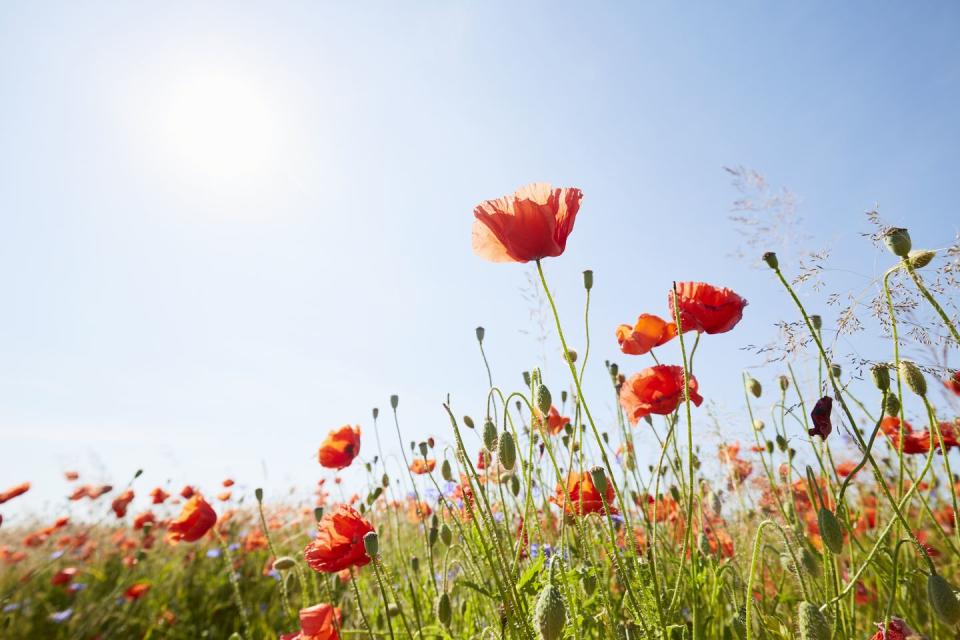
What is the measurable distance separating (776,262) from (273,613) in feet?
10.2

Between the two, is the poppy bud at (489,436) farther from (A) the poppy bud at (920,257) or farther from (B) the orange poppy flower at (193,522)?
(B) the orange poppy flower at (193,522)

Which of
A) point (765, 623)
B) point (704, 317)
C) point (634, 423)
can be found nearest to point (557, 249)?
point (704, 317)

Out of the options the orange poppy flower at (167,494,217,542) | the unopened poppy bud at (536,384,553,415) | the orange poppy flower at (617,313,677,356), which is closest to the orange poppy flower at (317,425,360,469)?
the orange poppy flower at (167,494,217,542)

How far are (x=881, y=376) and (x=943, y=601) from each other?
1.17 feet

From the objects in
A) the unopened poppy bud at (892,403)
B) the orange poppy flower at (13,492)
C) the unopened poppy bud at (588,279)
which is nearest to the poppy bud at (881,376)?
the unopened poppy bud at (892,403)

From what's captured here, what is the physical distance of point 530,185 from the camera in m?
1.19

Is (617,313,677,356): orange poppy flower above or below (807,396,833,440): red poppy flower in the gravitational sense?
above

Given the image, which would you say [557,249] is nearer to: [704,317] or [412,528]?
[704,317]

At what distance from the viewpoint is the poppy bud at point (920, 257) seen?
33.1 inches

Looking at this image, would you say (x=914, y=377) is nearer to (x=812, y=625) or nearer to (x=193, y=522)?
(x=812, y=625)

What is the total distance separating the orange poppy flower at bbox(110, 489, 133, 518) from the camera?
3199 millimetres

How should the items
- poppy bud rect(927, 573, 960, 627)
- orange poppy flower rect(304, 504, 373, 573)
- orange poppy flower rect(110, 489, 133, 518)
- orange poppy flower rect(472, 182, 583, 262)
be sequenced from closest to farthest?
poppy bud rect(927, 573, 960, 627) < orange poppy flower rect(472, 182, 583, 262) < orange poppy flower rect(304, 504, 373, 573) < orange poppy flower rect(110, 489, 133, 518)

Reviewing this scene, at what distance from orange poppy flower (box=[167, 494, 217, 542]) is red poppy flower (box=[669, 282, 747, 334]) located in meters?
2.05

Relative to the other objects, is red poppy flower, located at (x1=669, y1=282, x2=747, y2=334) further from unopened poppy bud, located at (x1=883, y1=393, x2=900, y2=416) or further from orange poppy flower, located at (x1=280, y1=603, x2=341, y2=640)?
orange poppy flower, located at (x1=280, y1=603, x2=341, y2=640)
